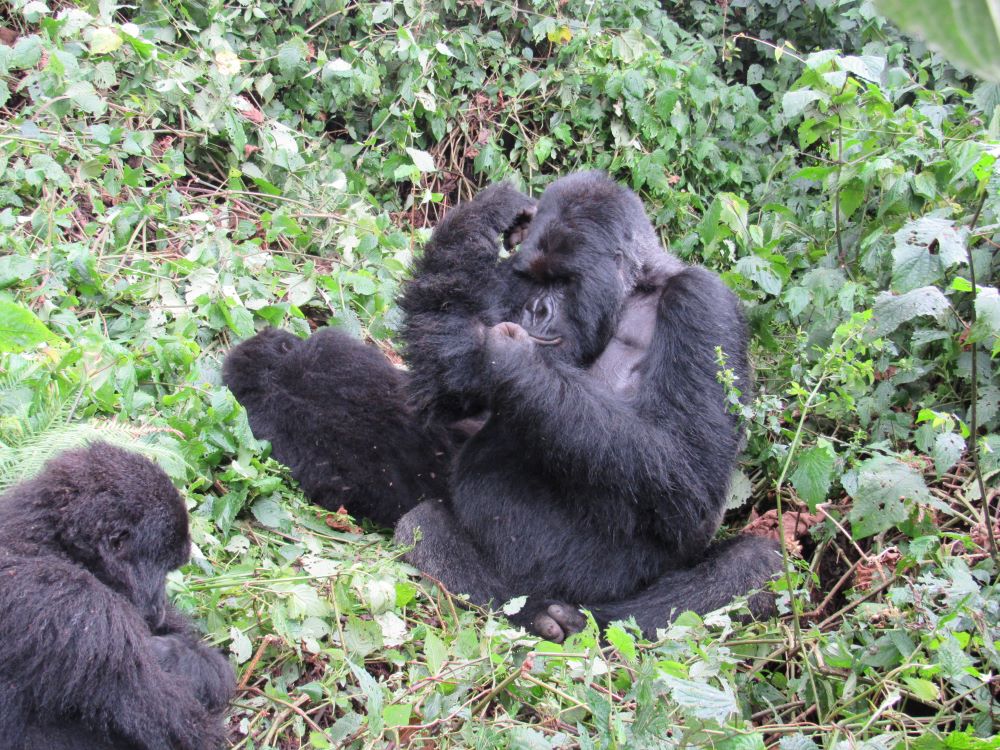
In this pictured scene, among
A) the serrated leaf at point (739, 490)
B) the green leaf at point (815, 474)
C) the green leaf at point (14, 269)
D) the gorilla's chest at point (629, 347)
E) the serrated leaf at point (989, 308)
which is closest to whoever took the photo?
the green leaf at point (815, 474)

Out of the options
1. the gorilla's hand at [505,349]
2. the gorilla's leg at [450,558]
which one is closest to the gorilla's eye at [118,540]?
the gorilla's leg at [450,558]

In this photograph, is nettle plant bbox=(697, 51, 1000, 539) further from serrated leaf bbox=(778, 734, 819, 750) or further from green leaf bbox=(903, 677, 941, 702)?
serrated leaf bbox=(778, 734, 819, 750)

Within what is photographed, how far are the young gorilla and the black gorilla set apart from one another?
1.03 m

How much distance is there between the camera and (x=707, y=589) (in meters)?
3.50

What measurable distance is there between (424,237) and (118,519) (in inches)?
122

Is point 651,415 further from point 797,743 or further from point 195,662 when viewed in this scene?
point 195,662

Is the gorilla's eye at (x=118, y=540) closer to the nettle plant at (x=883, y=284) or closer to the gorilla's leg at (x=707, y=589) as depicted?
the gorilla's leg at (x=707, y=589)

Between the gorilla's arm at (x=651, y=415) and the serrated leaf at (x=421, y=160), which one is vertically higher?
the gorilla's arm at (x=651, y=415)

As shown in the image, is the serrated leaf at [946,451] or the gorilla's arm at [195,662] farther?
the serrated leaf at [946,451]

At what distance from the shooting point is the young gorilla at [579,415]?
3.46 m

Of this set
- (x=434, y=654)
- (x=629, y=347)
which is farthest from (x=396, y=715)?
(x=629, y=347)

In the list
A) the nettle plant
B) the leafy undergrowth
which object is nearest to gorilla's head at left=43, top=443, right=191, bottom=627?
the leafy undergrowth

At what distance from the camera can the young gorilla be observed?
11.3 feet

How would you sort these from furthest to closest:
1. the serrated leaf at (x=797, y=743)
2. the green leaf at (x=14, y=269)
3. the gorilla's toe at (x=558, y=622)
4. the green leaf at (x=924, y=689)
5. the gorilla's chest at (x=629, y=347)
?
the green leaf at (x=14, y=269) → the gorilla's chest at (x=629, y=347) → the gorilla's toe at (x=558, y=622) → the green leaf at (x=924, y=689) → the serrated leaf at (x=797, y=743)
